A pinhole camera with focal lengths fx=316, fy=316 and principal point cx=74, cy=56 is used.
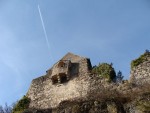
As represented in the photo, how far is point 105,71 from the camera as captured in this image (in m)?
23.5

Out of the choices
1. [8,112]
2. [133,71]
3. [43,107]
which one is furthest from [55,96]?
[8,112]

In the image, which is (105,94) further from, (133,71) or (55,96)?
(55,96)

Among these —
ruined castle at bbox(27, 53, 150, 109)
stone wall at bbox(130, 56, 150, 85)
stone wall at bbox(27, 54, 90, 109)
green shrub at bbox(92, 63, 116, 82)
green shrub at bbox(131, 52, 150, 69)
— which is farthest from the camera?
stone wall at bbox(27, 54, 90, 109)

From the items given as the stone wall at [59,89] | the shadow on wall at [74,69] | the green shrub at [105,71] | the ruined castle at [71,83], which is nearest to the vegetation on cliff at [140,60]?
the ruined castle at [71,83]

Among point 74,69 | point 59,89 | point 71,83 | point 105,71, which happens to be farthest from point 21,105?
point 105,71

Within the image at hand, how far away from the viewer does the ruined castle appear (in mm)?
21531

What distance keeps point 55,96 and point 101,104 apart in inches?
271

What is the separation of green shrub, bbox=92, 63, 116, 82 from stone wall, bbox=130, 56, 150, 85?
1859 mm

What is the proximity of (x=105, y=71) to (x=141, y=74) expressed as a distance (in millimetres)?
3169

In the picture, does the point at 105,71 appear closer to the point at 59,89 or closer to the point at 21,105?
the point at 59,89

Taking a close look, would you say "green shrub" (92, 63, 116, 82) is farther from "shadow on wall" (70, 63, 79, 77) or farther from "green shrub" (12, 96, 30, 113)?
"green shrub" (12, 96, 30, 113)

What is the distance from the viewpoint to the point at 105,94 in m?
21.2

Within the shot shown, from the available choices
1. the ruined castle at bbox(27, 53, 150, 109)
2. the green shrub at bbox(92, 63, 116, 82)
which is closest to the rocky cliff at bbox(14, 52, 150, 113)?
the ruined castle at bbox(27, 53, 150, 109)

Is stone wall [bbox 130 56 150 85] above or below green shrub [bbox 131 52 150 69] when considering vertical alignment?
below
